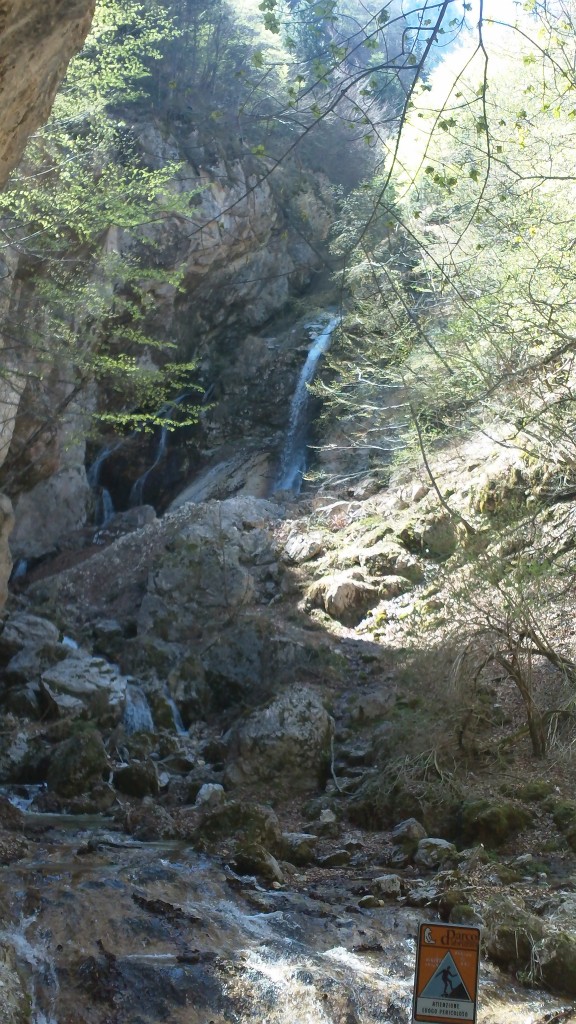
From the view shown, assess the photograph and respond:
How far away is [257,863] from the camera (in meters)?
7.31

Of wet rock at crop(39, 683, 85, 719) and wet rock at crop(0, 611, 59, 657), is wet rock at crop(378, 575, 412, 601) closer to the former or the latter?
wet rock at crop(0, 611, 59, 657)

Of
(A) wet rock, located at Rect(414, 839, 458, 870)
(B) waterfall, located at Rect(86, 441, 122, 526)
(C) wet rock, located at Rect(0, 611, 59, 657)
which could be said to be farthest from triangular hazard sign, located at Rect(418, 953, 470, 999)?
(B) waterfall, located at Rect(86, 441, 122, 526)

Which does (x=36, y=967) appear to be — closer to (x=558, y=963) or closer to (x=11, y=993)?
(x=11, y=993)

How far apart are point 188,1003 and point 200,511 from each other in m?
13.6

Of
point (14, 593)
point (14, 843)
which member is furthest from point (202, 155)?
point (14, 843)

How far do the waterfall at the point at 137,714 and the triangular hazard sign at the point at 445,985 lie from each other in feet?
33.9

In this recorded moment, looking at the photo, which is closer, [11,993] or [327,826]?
[11,993]

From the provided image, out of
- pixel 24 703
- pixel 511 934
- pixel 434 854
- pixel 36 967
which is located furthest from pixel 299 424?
pixel 36 967

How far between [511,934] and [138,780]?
17.7 ft

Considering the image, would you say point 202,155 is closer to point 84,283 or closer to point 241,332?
point 241,332

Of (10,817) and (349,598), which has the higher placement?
(349,598)

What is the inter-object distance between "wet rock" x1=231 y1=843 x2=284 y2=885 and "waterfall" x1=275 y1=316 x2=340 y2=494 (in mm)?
15360

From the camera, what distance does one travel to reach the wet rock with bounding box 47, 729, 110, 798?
963 cm

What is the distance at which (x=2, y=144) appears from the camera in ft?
13.4
